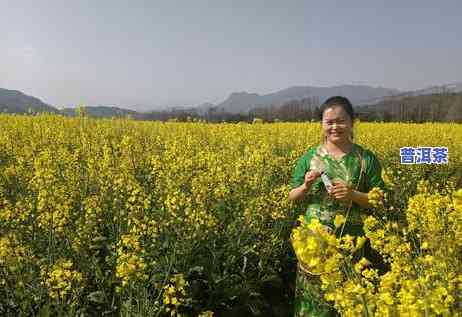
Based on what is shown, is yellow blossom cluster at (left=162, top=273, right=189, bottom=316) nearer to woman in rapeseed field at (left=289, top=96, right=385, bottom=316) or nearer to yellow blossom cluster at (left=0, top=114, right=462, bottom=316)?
yellow blossom cluster at (left=0, top=114, right=462, bottom=316)

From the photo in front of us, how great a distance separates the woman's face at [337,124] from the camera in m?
2.47

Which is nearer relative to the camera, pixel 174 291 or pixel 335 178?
pixel 174 291

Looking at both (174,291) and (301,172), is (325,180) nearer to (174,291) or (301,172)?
(301,172)

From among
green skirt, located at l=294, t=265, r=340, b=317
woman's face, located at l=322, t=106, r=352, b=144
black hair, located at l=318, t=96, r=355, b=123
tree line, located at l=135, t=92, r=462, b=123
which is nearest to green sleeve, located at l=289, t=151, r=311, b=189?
woman's face, located at l=322, t=106, r=352, b=144

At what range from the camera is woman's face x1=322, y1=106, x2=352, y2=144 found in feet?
8.12

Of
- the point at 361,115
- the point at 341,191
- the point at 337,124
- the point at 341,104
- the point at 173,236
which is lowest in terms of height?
the point at 173,236

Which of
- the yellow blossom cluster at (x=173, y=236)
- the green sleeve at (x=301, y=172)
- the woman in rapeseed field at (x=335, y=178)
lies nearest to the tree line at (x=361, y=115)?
the yellow blossom cluster at (x=173, y=236)

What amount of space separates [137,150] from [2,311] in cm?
346

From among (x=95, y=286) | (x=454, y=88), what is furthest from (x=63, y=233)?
(x=454, y=88)

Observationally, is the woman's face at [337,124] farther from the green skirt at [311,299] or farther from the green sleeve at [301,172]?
the green skirt at [311,299]

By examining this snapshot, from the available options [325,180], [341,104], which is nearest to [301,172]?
[325,180]

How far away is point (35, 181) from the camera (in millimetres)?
3145

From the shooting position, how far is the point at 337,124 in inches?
97.9

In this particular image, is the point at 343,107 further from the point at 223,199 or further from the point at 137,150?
the point at 137,150
